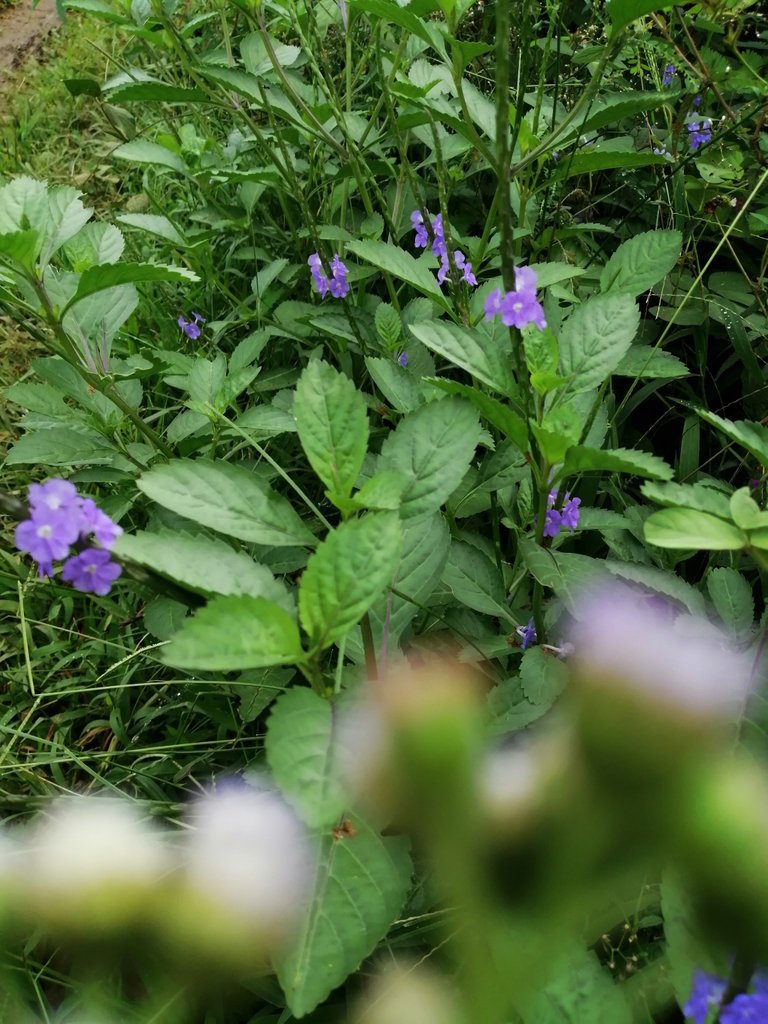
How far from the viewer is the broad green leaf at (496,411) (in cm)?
75

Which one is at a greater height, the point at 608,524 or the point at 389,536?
the point at 389,536

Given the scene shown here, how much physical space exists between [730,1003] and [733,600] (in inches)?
22.6

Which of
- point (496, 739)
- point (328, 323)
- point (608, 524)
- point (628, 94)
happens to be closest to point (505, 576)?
point (608, 524)

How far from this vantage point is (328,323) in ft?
4.46

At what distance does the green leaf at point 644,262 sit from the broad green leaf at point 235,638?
2.22 ft

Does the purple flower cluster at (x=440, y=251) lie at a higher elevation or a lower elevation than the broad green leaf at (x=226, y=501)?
lower

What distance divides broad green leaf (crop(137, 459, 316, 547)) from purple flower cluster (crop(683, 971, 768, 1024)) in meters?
0.45

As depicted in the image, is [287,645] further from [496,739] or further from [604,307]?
[604,307]

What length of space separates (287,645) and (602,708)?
0.30 meters

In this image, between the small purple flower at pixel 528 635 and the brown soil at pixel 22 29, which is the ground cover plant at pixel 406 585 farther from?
the brown soil at pixel 22 29

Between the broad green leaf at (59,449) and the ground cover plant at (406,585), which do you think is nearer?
the ground cover plant at (406,585)

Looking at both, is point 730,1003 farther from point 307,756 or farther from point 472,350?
point 472,350

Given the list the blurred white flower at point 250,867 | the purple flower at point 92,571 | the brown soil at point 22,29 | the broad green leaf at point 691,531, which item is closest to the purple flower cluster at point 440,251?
the broad green leaf at point 691,531

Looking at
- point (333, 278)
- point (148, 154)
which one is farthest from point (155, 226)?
point (333, 278)
